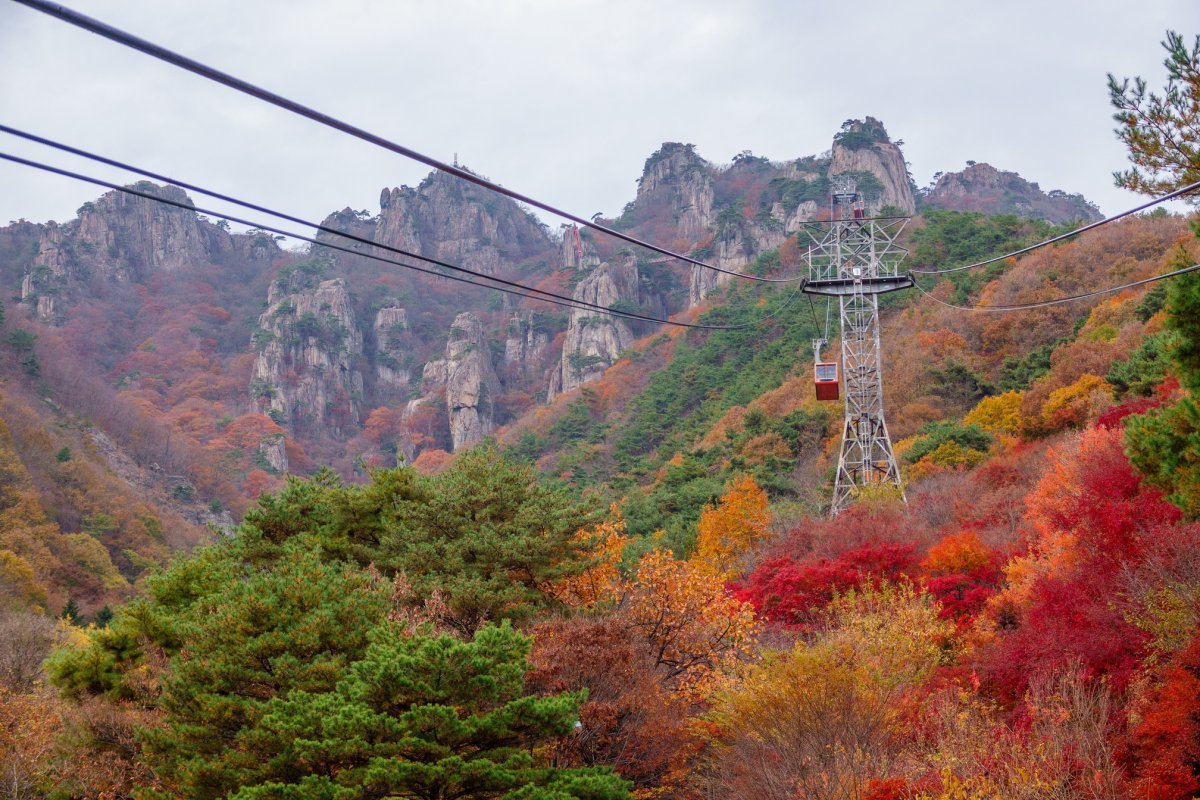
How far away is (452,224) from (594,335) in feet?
181

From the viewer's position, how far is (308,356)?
11175 centimetres

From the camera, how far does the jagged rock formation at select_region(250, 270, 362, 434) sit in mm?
107188

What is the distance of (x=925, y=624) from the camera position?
16828mm

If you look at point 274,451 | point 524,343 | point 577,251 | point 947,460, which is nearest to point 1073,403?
point 947,460

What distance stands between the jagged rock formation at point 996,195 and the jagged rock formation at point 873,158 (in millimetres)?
17631

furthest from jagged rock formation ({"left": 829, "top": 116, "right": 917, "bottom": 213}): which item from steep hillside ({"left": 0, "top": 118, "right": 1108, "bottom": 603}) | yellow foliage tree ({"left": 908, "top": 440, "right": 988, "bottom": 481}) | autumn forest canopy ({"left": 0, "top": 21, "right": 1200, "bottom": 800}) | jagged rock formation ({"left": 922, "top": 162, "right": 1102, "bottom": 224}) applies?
yellow foliage tree ({"left": 908, "top": 440, "right": 988, "bottom": 481})

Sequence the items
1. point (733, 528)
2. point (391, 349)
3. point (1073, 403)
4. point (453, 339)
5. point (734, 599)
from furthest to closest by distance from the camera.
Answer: point (391, 349), point (453, 339), point (733, 528), point (1073, 403), point (734, 599)

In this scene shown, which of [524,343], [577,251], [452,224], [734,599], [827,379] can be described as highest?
[452,224]

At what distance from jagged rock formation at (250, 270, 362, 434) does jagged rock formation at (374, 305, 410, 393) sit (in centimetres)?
324

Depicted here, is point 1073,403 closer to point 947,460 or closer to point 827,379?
point 947,460

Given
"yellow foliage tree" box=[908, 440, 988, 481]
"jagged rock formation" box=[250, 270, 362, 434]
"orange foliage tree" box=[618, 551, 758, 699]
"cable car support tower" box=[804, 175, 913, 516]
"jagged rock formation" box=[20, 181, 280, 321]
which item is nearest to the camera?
"orange foliage tree" box=[618, 551, 758, 699]

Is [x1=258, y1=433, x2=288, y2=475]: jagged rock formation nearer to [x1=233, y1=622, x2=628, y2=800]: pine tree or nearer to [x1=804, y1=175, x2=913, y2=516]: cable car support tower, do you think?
[x1=804, y1=175, x2=913, y2=516]: cable car support tower

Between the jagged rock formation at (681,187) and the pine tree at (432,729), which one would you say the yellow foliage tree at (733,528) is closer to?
the pine tree at (432,729)

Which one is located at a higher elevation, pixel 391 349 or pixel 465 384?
pixel 391 349
